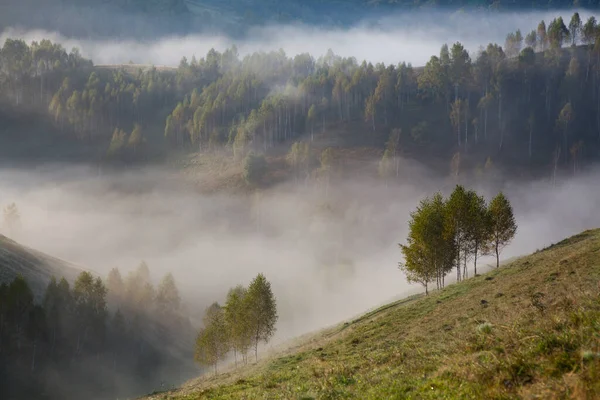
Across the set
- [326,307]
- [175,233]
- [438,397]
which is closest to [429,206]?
[438,397]

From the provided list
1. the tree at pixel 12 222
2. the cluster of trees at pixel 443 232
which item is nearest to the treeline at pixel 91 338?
Result: the cluster of trees at pixel 443 232

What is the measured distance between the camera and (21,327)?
86.1 meters

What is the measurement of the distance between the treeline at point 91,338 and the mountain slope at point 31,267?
5.85 metres

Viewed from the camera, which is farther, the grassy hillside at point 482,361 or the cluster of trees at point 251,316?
the cluster of trees at point 251,316

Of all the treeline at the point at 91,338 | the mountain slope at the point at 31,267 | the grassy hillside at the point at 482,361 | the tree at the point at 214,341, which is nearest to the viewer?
the grassy hillside at the point at 482,361

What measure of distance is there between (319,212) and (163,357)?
9464cm

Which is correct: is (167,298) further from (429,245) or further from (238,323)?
(429,245)

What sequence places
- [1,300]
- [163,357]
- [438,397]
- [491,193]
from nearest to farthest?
[438,397] < [1,300] < [163,357] < [491,193]

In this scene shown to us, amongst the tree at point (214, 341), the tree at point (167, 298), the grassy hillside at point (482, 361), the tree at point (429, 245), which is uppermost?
the grassy hillside at point (482, 361)

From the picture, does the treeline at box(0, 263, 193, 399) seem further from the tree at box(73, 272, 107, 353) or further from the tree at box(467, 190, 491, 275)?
the tree at box(467, 190, 491, 275)

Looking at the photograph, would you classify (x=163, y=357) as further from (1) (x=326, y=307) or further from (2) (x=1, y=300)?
(1) (x=326, y=307)

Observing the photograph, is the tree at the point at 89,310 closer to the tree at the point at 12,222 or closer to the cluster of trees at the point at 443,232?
the cluster of trees at the point at 443,232

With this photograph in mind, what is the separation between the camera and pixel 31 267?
103250 millimetres

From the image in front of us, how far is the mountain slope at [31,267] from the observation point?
94812mm
